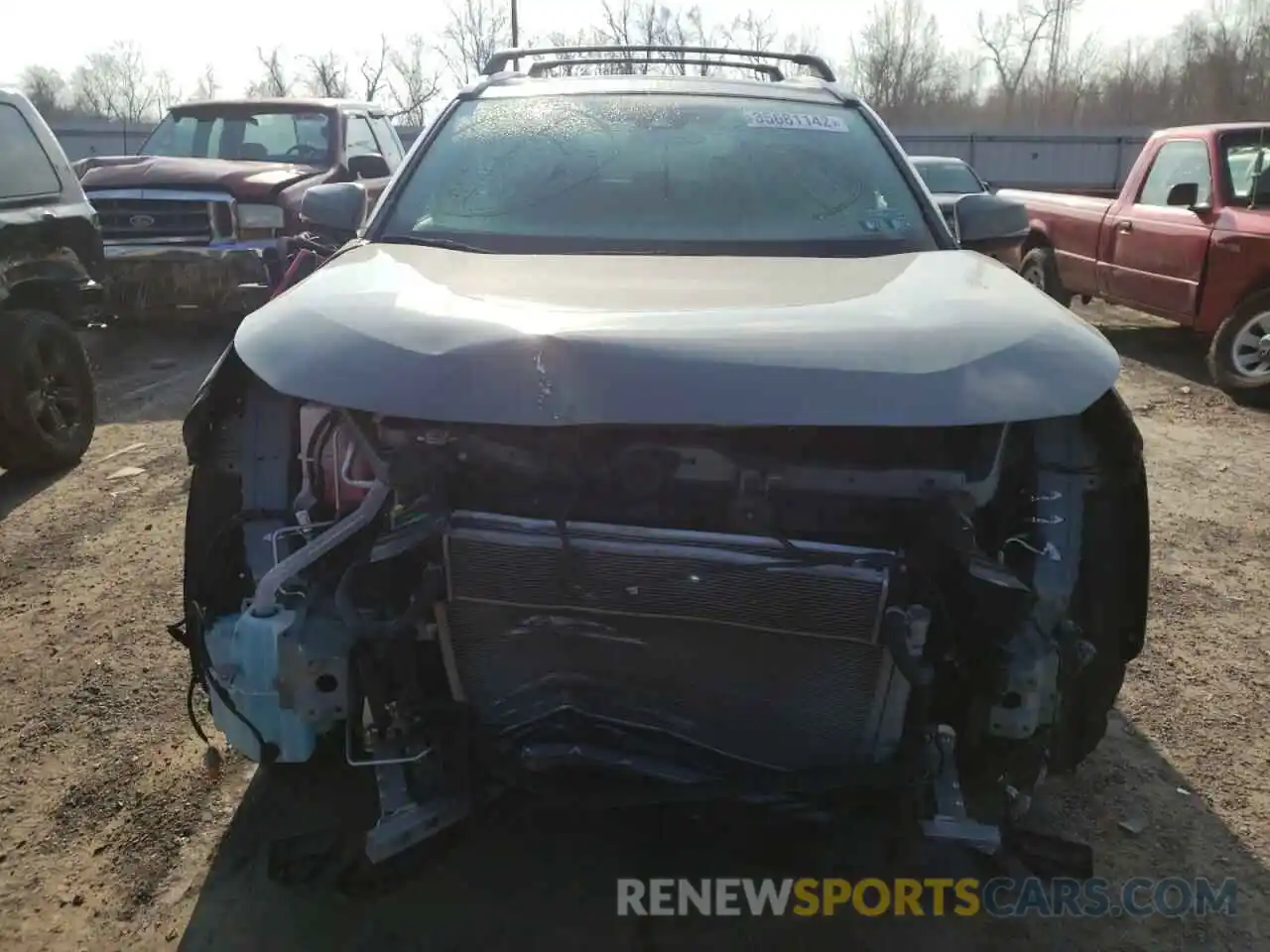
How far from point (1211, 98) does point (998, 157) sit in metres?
17.8

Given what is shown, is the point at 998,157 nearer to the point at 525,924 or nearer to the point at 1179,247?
the point at 1179,247

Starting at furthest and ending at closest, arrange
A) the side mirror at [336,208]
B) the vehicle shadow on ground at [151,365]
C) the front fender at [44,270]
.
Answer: the vehicle shadow on ground at [151,365], the front fender at [44,270], the side mirror at [336,208]

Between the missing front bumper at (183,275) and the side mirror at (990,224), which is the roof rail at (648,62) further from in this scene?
the missing front bumper at (183,275)

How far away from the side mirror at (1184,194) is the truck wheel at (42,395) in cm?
738

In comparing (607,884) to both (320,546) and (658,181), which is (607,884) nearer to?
(320,546)

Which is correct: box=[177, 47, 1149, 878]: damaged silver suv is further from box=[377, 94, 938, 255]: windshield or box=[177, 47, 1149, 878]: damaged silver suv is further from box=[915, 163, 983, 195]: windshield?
box=[915, 163, 983, 195]: windshield

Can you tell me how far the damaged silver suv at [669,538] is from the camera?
1.88 meters

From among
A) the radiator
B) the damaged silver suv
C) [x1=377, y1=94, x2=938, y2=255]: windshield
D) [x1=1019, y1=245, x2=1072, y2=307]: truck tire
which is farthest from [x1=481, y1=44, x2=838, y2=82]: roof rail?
[x1=1019, y1=245, x2=1072, y2=307]: truck tire

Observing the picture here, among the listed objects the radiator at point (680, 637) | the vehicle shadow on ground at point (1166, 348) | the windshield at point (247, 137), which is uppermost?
the windshield at point (247, 137)

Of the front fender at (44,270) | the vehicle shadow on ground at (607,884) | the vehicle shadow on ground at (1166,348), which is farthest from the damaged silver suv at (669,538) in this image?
the vehicle shadow on ground at (1166,348)

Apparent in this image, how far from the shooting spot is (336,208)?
11.4 feet

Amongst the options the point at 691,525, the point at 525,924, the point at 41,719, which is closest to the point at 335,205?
the point at 41,719

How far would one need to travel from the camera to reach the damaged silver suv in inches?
74.0

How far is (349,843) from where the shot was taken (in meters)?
2.19
